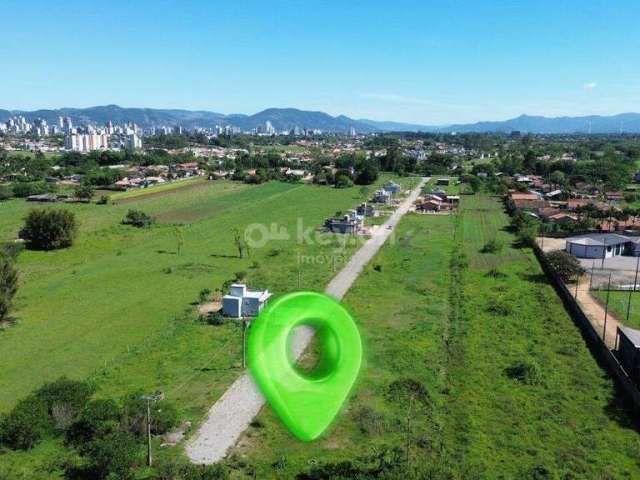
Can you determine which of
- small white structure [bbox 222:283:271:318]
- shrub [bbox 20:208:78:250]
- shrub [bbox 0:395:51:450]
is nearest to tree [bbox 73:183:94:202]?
shrub [bbox 20:208:78:250]

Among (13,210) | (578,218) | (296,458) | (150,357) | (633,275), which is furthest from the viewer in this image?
(13,210)

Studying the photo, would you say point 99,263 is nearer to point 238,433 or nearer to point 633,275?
point 238,433

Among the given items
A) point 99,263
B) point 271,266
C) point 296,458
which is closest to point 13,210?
point 99,263

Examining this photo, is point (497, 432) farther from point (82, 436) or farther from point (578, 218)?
point (578, 218)

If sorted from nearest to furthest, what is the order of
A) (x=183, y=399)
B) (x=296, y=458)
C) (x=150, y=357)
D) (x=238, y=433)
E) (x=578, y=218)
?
(x=296, y=458) < (x=238, y=433) < (x=183, y=399) < (x=150, y=357) < (x=578, y=218)

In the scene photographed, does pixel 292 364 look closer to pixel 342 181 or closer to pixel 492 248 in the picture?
pixel 492 248

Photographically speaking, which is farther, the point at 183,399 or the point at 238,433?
the point at 183,399

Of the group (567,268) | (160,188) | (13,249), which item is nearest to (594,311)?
(567,268)

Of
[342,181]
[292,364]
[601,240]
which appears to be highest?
[292,364]
